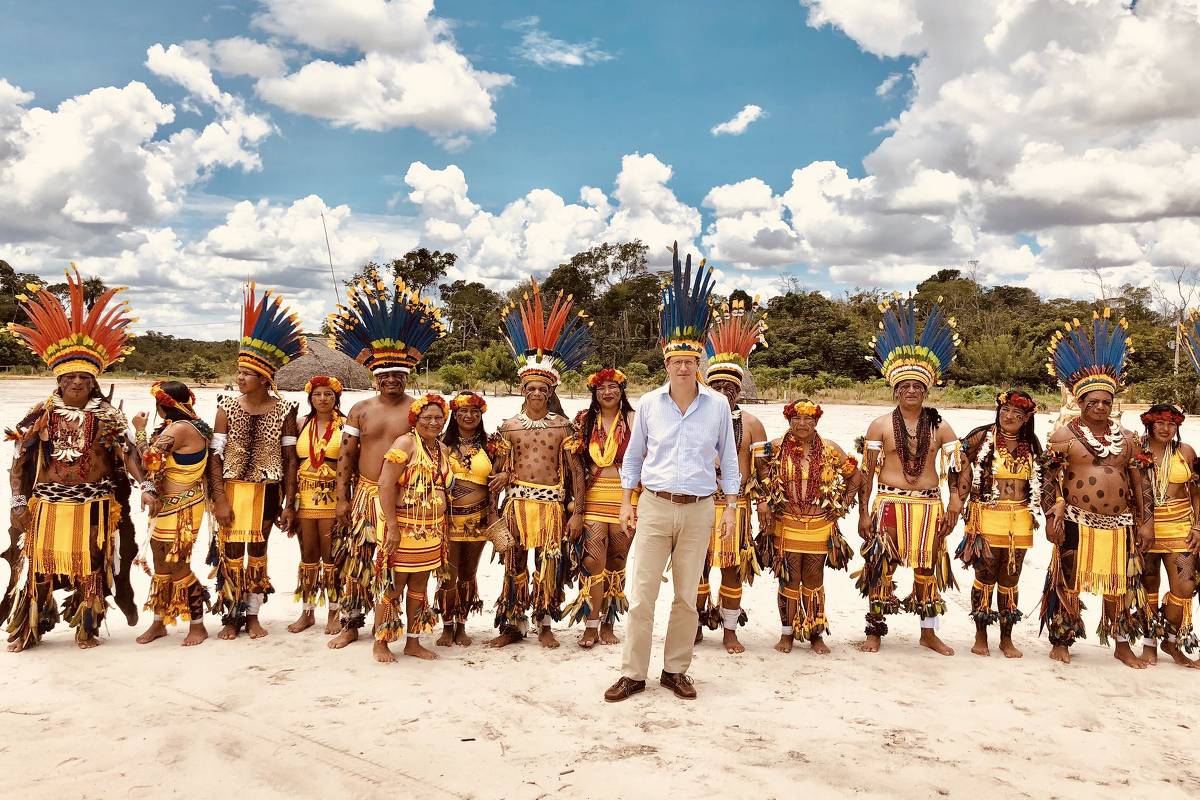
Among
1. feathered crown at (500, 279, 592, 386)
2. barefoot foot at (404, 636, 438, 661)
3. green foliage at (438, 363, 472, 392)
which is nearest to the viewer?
barefoot foot at (404, 636, 438, 661)

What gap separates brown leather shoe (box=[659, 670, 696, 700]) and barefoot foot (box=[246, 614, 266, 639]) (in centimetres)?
276

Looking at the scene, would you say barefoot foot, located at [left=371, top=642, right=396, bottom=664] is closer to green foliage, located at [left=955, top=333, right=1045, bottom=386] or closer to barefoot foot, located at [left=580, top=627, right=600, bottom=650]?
barefoot foot, located at [left=580, top=627, right=600, bottom=650]

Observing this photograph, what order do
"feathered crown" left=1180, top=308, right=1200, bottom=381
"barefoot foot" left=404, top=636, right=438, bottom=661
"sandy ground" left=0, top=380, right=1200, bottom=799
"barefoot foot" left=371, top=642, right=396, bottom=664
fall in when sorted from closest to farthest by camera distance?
"sandy ground" left=0, top=380, right=1200, bottom=799, "barefoot foot" left=371, top=642, right=396, bottom=664, "barefoot foot" left=404, top=636, right=438, bottom=661, "feathered crown" left=1180, top=308, right=1200, bottom=381

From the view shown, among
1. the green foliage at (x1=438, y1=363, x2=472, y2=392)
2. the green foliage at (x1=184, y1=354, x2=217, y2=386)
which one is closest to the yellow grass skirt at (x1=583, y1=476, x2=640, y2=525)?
the green foliage at (x1=438, y1=363, x2=472, y2=392)

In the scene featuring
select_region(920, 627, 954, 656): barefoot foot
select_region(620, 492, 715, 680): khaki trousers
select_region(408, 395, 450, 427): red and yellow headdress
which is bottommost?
select_region(920, 627, 954, 656): barefoot foot

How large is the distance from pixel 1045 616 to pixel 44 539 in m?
6.57

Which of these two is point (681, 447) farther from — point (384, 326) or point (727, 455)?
point (384, 326)

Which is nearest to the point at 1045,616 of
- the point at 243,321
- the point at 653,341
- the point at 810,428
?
the point at 810,428

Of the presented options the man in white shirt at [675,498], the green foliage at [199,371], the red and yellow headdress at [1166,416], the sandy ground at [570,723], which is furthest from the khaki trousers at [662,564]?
the green foliage at [199,371]

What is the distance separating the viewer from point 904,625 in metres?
6.15

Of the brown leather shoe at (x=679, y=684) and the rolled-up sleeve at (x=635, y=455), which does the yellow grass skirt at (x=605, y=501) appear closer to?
the rolled-up sleeve at (x=635, y=455)

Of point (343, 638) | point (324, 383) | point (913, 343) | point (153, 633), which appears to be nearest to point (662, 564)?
point (343, 638)

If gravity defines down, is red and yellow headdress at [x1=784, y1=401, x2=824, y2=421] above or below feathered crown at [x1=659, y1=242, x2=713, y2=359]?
below

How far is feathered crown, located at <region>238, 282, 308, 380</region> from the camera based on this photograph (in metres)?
5.52
